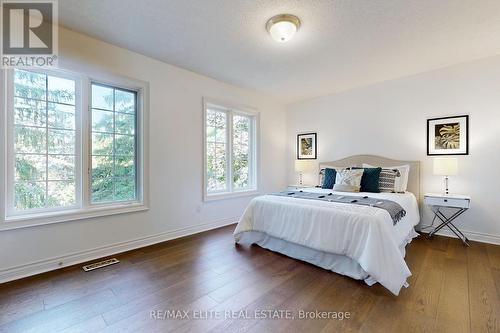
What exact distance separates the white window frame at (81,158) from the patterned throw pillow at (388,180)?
3.43 m

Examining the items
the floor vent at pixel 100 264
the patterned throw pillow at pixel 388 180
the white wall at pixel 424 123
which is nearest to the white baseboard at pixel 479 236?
the white wall at pixel 424 123

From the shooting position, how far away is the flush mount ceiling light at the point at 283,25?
219 centimetres

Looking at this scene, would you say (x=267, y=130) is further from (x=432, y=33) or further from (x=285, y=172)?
(x=432, y=33)

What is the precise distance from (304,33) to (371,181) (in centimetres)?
232

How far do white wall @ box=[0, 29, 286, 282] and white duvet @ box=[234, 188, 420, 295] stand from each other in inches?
41.2

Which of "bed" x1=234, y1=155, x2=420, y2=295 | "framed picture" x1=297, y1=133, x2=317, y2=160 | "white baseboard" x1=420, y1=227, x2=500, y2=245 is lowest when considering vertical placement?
"white baseboard" x1=420, y1=227, x2=500, y2=245

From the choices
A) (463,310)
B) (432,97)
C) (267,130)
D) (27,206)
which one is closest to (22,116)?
(27,206)

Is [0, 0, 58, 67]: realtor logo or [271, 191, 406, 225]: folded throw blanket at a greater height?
[0, 0, 58, 67]: realtor logo

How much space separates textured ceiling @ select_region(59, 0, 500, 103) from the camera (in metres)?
2.08

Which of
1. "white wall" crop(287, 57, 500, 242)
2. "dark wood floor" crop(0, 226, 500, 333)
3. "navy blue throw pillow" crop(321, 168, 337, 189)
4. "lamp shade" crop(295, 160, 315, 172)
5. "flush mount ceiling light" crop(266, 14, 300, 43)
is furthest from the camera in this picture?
"lamp shade" crop(295, 160, 315, 172)

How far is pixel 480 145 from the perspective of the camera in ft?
10.4

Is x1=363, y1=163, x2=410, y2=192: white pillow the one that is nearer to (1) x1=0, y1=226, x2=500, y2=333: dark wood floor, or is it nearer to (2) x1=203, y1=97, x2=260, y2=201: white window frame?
(1) x1=0, y1=226, x2=500, y2=333: dark wood floor

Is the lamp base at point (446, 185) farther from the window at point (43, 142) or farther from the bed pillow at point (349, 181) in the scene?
the window at point (43, 142)

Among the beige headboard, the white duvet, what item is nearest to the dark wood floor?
the white duvet
